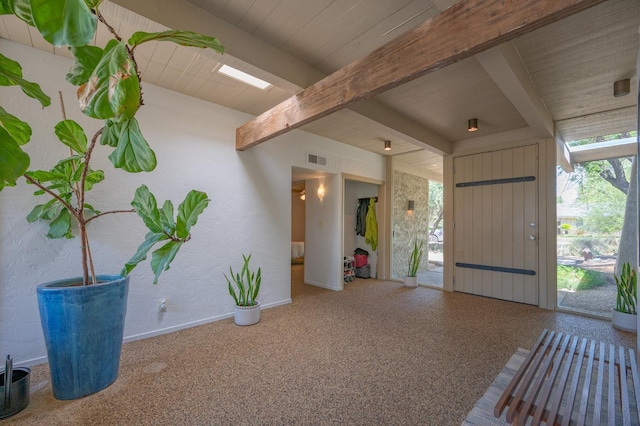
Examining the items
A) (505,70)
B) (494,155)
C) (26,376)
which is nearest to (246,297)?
(26,376)

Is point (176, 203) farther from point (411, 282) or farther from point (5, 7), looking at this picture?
point (411, 282)

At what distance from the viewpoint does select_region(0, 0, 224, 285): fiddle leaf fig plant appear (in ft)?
2.37

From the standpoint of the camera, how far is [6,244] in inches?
85.0

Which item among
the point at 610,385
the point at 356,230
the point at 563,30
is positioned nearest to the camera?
the point at 610,385

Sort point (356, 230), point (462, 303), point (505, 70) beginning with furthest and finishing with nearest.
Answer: point (356, 230)
point (462, 303)
point (505, 70)

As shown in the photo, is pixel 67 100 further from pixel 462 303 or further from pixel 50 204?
pixel 462 303

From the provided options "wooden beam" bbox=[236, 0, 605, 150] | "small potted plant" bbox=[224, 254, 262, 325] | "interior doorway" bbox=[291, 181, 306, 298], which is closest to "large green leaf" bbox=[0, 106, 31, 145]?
"wooden beam" bbox=[236, 0, 605, 150]

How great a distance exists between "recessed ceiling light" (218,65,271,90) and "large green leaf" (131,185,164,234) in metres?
1.34

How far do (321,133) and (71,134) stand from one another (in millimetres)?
3072

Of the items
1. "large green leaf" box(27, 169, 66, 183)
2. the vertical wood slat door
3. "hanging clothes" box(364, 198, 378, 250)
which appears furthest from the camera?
"hanging clothes" box(364, 198, 378, 250)

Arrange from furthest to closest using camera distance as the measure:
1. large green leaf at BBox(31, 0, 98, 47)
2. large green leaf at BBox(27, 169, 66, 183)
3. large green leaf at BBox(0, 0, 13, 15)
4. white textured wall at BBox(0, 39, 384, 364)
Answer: white textured wall at BBox(0, 39, 384, 364)
large green leaf at BBox(27, 169, 66, 183)
large green leaf at BBox(0, 0, 13, 15)
large green leaf at BBox(31, 0, 98, 47)

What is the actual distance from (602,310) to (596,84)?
2895 mm

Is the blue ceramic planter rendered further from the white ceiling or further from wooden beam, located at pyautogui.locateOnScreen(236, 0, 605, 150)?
wooden beam, located at pyautogui.locateOnScreen(236, 0, 605, 150)

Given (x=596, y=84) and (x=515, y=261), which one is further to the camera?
(x=515, y=261)
